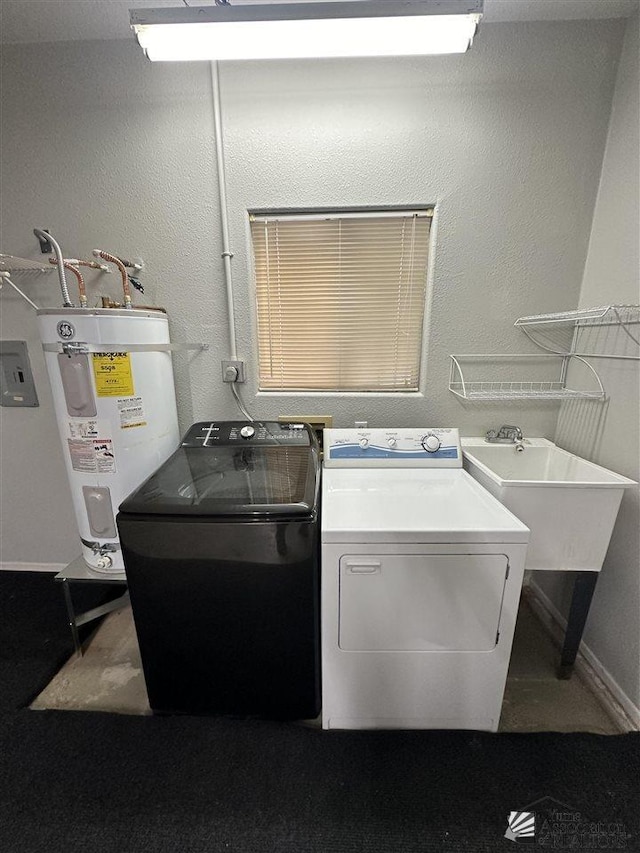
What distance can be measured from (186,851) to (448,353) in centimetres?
213

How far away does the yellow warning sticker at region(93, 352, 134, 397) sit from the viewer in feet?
4.33

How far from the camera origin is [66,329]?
4.20ft

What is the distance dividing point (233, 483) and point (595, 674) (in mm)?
1828

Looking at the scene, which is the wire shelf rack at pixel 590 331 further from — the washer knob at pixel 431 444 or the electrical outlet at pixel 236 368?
the electrical outlet at pixel 236 368

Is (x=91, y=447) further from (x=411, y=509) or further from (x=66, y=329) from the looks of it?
(x=411, y=509)

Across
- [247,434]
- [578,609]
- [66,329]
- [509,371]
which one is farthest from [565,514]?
[66,329]

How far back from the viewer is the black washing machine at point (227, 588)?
1.11 metres

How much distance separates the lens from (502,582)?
1.10 metres

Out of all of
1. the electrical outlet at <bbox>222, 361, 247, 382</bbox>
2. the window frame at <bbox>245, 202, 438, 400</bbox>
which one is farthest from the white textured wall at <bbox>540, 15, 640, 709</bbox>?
the electrical outlet at <bbox>222, 361, 247, 382</bbox>

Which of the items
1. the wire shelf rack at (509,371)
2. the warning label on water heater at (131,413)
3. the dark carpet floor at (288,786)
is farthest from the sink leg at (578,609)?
the warning label on water heater at (131,413)

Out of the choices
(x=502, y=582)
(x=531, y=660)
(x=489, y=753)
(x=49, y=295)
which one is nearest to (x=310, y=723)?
(x=489, y=753)

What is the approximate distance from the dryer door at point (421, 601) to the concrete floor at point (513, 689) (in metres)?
0.55

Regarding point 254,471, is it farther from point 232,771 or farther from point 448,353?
point 448,353

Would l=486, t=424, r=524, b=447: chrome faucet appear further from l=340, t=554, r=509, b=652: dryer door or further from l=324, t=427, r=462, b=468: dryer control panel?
l=340, t=554, r=509, b=652: dryer door
